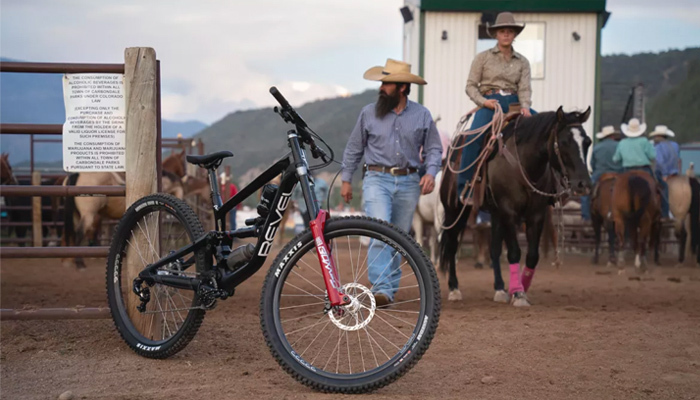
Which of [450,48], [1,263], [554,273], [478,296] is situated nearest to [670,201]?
[554,273]

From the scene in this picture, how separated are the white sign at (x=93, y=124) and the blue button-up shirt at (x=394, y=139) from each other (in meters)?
2.20

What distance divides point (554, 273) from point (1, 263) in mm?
9408

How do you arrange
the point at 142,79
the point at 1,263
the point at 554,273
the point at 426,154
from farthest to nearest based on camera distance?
the point at 1,263, the point at 554,273, the point at 426,154, the point at 142,79

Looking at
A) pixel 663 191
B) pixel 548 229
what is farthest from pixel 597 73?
pixel 548 229

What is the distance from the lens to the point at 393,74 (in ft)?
24.7

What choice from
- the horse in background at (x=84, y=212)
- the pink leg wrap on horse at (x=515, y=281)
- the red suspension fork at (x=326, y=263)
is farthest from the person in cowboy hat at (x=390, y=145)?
the horse in background at (x=84, y=212)

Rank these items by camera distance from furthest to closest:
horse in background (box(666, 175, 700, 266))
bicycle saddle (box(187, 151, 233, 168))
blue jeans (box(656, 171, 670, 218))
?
→ horse in background (box(666, 175, 700, 266)) → blue jeans (box(656, 171, 670, 218)) → bicycle saddle (box(187, 151, 233, 168))

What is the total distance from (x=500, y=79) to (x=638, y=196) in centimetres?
545

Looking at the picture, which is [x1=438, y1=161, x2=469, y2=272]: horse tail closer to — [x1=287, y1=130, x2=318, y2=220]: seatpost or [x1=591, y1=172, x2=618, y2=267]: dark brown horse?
[x1=287, y1=130, x2=318, y2=220]: seatpost


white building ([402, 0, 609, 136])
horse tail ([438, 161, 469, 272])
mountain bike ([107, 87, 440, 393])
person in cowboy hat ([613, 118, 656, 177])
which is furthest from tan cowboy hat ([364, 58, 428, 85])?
white building ([402, 0, 609, 136])

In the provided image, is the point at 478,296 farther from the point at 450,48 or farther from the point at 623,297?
the point at 450,48

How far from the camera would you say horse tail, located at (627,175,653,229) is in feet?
44.0

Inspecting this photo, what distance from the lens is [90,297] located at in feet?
30.6

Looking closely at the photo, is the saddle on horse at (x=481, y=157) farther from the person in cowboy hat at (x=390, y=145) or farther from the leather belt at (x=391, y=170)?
the leather belt at (x=391, y=170)
